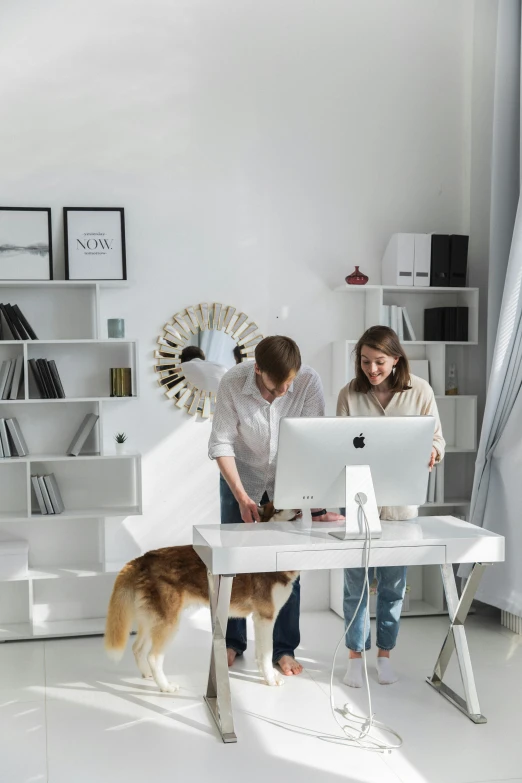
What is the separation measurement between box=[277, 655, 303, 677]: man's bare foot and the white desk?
1.39 ft

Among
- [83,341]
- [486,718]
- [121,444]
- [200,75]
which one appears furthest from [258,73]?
[486,718]

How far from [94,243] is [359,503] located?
Result: 78.0 inches

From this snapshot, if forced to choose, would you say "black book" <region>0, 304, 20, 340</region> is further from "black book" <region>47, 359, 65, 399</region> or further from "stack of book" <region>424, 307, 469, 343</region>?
"stack of book" <region>424, 307, 469, 343</region>

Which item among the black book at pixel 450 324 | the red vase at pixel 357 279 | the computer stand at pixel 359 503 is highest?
the red vase at pixel 357 279

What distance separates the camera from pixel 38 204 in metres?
3.91

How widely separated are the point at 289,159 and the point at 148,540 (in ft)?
6.73

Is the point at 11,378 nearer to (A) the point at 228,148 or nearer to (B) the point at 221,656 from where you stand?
(A) the point at 228,148

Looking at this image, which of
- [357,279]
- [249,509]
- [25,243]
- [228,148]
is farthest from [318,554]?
[228,148]

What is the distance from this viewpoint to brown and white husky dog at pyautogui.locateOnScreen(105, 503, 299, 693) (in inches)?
120

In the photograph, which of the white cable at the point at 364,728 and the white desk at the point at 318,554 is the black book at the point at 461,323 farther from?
the white cable at the point at 364,728

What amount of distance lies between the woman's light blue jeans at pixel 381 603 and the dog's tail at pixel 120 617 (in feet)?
2.74

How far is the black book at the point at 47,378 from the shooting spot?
148 inches

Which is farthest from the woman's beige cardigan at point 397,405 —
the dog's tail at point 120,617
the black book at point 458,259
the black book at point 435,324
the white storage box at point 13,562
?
the white storage box at point 13,562

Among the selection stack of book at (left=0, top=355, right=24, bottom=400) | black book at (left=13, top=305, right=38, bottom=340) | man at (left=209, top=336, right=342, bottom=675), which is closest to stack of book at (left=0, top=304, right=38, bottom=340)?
black book at (left=13, top=305, right=38, bottom=340)
